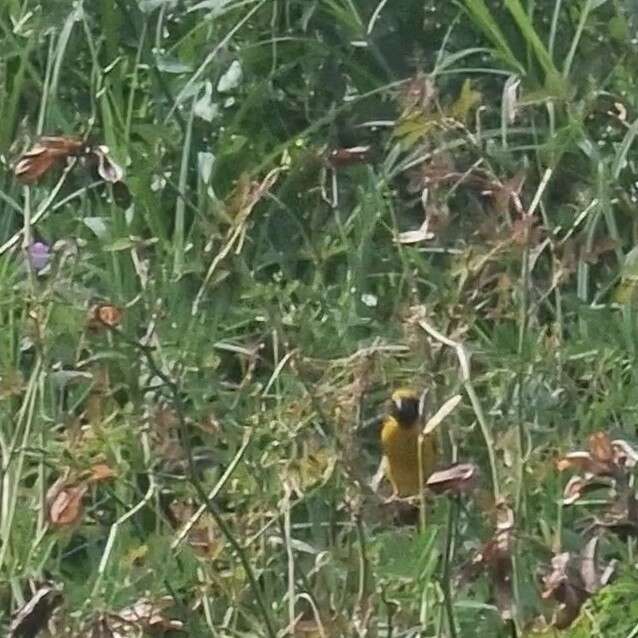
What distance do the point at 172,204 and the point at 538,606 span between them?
3.52 feet

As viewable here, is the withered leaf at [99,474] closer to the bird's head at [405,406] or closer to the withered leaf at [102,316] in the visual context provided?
the withered leaf at [102,316]

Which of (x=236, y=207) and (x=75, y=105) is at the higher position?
(x=236, y=207)

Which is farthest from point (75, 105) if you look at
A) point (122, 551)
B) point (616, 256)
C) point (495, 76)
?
point (122, 551)

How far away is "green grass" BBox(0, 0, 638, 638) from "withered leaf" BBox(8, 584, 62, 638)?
4cm

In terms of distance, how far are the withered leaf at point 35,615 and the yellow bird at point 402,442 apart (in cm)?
50

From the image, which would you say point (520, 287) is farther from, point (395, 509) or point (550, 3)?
point (550, 3)

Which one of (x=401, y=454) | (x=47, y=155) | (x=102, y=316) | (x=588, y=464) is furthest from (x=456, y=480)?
(x=401, y=454)

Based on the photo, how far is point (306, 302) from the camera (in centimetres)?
224

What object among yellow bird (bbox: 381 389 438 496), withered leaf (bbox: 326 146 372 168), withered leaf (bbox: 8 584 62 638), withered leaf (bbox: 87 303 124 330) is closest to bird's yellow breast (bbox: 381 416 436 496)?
yellow bird (bbox: 381 389 438 496)

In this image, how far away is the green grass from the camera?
1595mm

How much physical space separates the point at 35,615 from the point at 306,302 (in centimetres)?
91

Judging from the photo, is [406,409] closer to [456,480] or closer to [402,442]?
[402,442]

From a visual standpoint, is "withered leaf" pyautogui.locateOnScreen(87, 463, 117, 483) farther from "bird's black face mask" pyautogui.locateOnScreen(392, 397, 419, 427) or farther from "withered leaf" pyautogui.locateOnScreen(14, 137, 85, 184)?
"bird's black face mask" pyautogui.locateOnScreen(392, 397, 419, 427)

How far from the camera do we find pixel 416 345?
1.49 meters
